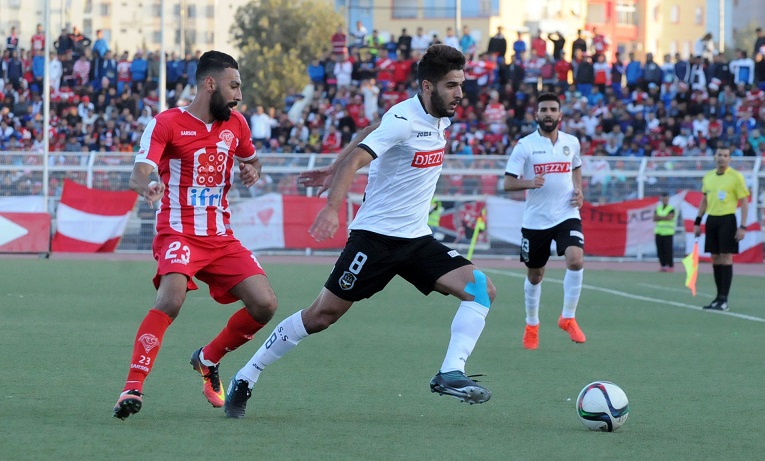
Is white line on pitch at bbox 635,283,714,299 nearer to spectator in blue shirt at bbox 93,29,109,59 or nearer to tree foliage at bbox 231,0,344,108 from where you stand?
spectator in blue shirt at bbox 93,29,109,59

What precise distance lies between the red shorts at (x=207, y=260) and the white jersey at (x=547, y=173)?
4.76 meters

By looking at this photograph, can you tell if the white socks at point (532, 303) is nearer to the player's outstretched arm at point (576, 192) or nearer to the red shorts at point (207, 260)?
the player's outstretched arm at point (576, 192)

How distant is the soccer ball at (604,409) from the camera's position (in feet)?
20.8

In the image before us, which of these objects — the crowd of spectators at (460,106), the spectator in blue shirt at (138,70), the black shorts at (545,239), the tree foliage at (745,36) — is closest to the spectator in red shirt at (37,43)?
the crowd of spectators at (460,106)

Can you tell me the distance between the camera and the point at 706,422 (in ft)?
22.2

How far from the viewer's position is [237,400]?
6.66 meters

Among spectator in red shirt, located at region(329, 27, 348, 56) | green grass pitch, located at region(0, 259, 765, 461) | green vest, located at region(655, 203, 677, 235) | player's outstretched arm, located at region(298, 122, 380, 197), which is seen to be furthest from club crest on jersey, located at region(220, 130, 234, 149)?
spectator in red shirt, located at region(329, 27, 348, 56)

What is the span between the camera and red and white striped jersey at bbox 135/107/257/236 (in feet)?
21.9

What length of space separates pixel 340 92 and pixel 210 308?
17.5 m

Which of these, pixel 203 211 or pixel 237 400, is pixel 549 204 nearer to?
pixel 203 211

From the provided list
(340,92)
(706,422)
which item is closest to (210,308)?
(706,422)

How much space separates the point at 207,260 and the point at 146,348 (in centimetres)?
61

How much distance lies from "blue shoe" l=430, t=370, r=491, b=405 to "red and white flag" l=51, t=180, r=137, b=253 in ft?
62.0

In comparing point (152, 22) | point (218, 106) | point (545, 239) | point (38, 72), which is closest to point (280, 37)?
point (38, 72)
